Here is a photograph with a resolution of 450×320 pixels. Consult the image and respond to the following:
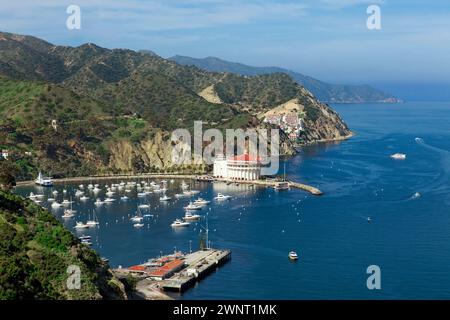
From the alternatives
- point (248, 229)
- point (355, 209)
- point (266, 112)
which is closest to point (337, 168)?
point (355, 209)

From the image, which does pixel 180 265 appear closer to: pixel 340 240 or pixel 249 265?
pixel 249 265

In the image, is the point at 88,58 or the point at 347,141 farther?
the point at 88,58

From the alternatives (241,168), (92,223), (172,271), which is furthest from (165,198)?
(172,271)

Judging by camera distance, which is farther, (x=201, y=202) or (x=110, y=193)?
(x=110, y=193)

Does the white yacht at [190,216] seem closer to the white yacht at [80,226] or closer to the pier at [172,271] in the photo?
the white yacht at [80,226]

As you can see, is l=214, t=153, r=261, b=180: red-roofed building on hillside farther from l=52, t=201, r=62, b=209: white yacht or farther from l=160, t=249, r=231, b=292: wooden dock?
l=160, t=249, r=231, b=292: wooden dock

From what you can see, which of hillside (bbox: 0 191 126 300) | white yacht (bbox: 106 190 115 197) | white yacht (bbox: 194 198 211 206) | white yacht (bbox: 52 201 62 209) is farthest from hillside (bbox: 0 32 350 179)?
hillside (bbox: 0 191 126 300)

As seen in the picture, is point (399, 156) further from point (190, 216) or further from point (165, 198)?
point (190, 216)
